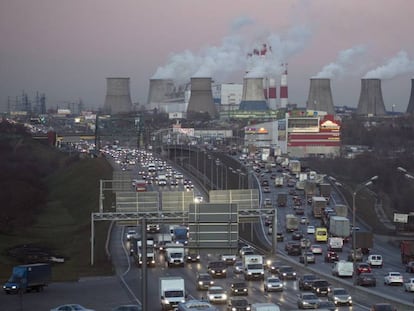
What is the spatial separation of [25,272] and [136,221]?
470 cm

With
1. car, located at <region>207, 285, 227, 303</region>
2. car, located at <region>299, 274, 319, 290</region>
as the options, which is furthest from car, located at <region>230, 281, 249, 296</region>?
car, located at <region>299, 274, 319, 290</region>

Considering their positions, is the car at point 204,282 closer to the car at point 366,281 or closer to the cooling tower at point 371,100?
the car at point 366,281

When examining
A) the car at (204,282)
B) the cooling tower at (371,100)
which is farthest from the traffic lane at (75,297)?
the cooling tower at (371,100)

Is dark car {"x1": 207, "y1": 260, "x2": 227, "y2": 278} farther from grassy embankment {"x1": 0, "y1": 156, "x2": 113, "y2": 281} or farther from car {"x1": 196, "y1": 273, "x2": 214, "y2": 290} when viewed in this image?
grassy embankment {"x1": 0, "y1": 156, "x2": 113, "y2": 281}

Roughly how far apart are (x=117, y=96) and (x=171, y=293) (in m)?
102

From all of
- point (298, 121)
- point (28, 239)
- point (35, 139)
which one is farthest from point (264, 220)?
point (35, 139)

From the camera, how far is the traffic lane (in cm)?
1885

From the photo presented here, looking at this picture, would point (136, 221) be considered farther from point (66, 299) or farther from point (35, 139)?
point (35, 139)

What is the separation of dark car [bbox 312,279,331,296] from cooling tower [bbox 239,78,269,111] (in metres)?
93.8

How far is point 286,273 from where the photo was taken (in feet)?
72.9

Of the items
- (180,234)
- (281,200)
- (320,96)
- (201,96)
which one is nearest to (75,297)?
(180,234)

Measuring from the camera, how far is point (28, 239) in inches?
1438

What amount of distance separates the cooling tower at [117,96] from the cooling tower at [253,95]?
13.4m

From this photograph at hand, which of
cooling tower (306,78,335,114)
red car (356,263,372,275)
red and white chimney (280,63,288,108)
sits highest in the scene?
red and white chimney (280,63,288,108)
